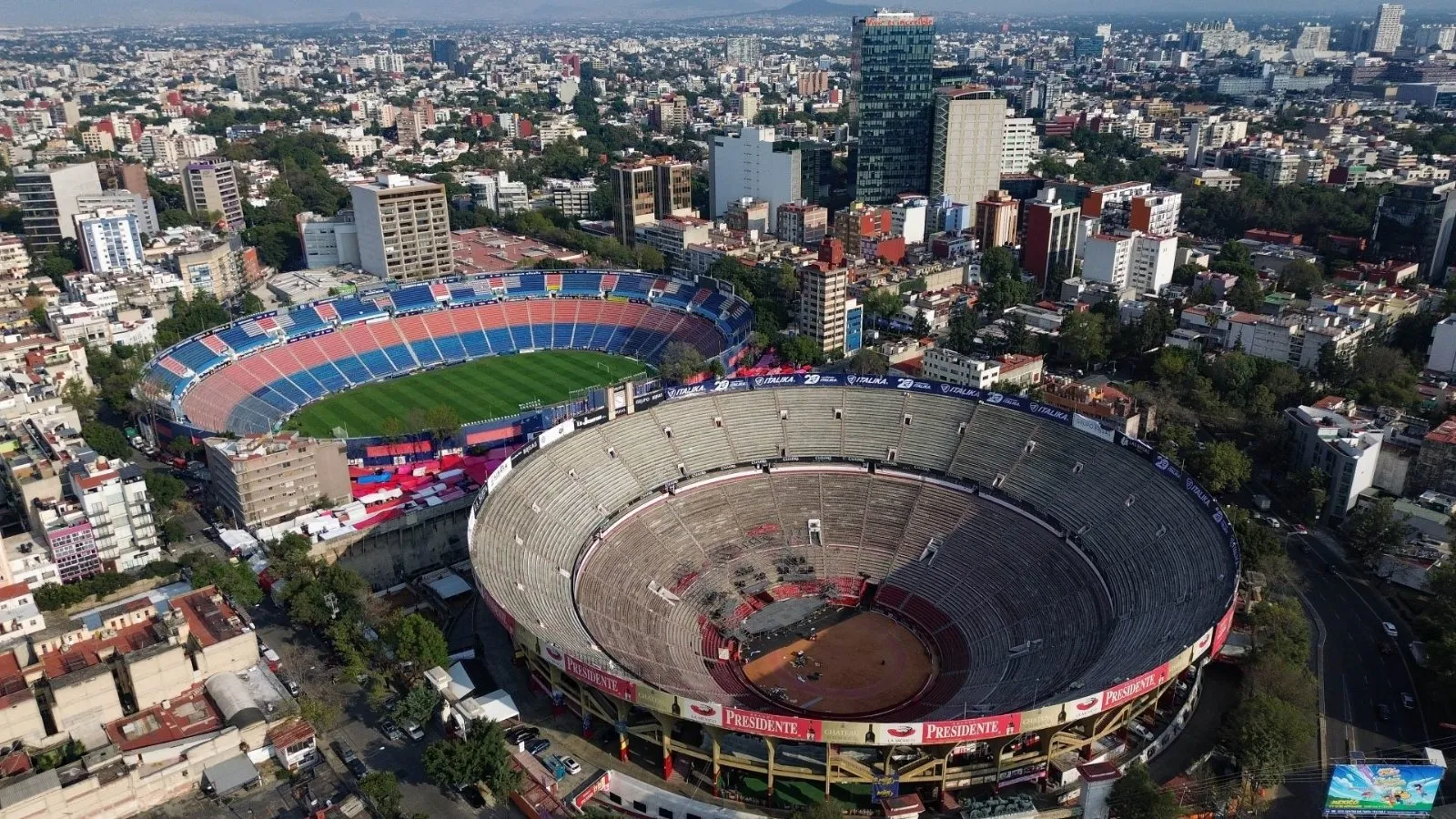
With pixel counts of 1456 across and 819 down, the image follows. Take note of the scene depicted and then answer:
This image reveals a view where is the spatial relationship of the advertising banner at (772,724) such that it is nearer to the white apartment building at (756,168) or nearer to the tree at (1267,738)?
the tree at (1267,738)

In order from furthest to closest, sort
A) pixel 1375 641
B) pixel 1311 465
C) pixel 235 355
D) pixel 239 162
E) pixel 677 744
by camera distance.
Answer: pixel 239 162, pixel 235 355, pixel 1311 465, pixel 1375 641, pixel 677 744

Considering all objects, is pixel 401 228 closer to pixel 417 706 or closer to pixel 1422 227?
pixel 417 706

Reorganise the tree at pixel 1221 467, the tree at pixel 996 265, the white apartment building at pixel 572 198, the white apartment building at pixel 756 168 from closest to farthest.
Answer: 1. the tree at pixel 1221 467
2. the tree at pixel 996 265
3. the white apartment building at pixel 756 168
4. the white apartment building at pixel 572 198

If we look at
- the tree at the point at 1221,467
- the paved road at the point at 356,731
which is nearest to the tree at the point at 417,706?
the paved road at the point at 356,731

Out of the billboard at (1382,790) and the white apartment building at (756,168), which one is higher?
Result: the white apartment building at (756,168)

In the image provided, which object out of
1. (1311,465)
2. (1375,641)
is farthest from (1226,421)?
(1375,641)

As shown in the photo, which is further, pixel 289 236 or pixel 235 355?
pixel 289 236

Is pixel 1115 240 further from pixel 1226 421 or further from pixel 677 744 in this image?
pixel 677 744

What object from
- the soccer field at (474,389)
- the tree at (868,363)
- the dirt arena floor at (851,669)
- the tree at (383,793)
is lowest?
the soccer field at (474,389)
